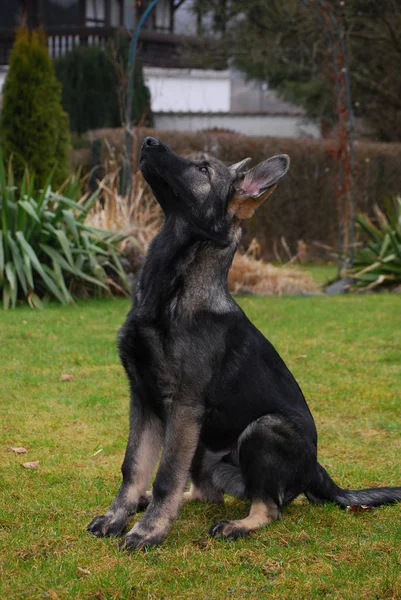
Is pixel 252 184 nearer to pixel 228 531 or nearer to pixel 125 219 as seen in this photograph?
pixel 228 531

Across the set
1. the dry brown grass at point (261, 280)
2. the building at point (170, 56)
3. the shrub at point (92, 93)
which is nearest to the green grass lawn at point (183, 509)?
the dry brown grass at point (261, 280)

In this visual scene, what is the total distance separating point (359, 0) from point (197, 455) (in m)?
23.1

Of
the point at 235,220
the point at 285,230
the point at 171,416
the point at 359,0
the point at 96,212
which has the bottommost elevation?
the point at 285,230

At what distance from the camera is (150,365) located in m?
3.63

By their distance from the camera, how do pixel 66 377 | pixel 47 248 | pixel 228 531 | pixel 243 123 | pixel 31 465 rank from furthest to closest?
pixel 243 123, pixel 47 248, pixel 66 377, pixel 31 465, pixel 228 531

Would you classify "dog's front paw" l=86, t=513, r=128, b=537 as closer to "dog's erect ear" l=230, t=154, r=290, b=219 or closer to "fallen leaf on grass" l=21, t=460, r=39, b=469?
"fallen leaf on grass" l=21, t=460, r=39, b=469

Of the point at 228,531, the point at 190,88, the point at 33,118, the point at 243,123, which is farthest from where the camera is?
the point at 190,88

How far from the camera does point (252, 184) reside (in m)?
3.86

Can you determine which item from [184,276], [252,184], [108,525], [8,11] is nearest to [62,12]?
[8,11]

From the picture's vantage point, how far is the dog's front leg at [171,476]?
3543 mm

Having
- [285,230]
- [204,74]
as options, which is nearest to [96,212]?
[285,230]

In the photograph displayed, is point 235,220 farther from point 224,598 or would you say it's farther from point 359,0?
point 359,0

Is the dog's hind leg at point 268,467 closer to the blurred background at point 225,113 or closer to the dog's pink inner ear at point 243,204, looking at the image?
the dog's pink inner ear at point 243,204

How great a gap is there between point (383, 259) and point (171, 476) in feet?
34.4
